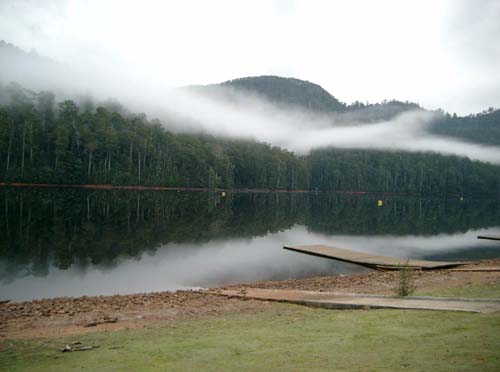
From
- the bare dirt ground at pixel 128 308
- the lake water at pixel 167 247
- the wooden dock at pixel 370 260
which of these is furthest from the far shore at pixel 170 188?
the bare dirt ground at pixel 128 308

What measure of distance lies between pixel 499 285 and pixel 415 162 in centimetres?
18852

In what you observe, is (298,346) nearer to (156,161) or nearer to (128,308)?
(128,308)

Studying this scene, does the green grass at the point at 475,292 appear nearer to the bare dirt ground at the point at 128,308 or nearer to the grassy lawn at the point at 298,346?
the bare dirt ground at the point at 128,308

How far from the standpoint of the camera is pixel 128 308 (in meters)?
12.7

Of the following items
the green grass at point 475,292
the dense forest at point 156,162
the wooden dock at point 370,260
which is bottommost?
the wooden dock at point 370,260

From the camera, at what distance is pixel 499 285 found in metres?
13.7

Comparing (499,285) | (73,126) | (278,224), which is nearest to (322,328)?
(499,285)

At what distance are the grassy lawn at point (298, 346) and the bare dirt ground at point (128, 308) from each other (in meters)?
1.37

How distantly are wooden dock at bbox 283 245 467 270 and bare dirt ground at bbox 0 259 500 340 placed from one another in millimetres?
3694

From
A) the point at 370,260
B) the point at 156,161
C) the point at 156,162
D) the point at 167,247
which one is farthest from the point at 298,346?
the point at 156,161

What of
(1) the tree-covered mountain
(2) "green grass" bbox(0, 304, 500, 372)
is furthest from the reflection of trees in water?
(1) the tree-covered mountain

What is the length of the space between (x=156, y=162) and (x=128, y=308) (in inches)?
3987

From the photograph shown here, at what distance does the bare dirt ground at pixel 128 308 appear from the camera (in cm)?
1048

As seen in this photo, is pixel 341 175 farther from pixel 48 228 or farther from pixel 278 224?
Result: pixel 48 228
